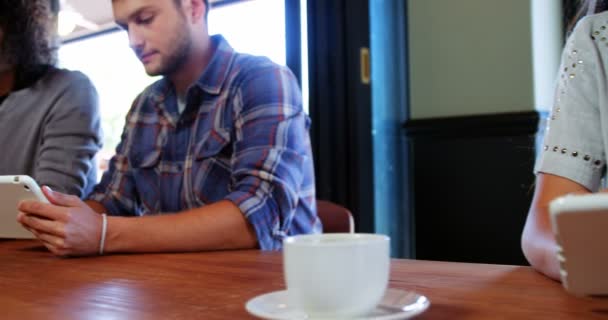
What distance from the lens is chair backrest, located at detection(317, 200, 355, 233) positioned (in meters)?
1.45

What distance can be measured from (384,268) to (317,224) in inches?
37.6

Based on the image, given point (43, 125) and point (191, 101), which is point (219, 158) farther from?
point (43, 125)

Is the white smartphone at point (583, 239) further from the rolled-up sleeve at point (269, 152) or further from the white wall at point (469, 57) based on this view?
the white wall at point (469, 57)

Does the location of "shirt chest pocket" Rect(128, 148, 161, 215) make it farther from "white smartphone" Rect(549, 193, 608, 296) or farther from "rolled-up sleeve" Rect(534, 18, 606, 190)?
"white smartphone" Rect(549, 193, 608, 296)

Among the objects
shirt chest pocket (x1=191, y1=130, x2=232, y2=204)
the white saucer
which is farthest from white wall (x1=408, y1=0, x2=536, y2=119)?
the white saucer

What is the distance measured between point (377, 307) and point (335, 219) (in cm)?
97

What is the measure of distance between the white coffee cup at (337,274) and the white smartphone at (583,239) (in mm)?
125

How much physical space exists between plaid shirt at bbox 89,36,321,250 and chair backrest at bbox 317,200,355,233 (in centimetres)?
6

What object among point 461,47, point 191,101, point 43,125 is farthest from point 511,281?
point 461,47

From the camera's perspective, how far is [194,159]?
1.38m

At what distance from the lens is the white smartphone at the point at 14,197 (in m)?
1.06

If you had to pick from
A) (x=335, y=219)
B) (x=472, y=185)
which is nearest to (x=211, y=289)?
(x=335, y=219)

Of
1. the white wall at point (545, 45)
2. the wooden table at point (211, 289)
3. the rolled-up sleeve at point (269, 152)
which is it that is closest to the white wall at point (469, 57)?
the white wall at point (545, 45)

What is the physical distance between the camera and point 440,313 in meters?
0.53
